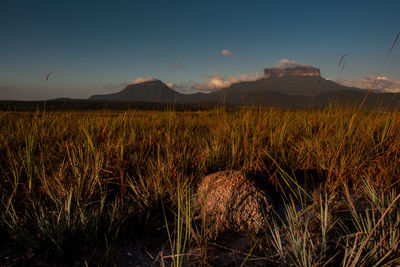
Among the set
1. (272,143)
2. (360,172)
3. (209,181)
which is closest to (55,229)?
(209,181)

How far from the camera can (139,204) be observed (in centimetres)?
125

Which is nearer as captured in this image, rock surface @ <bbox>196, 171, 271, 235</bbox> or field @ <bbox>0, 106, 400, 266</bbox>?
field @ <bbox>0, 106, 400, 266</bbox>

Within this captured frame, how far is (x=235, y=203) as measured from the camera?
1.21 metres

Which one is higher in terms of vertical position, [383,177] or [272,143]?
[272,143]

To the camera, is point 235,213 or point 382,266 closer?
point 382,266

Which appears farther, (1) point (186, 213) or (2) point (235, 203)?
(2) point (235, 203)

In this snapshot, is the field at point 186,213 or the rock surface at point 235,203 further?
the rock surface at point 235,203

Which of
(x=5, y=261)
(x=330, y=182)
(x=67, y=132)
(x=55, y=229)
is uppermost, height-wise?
(x=67, y=132)

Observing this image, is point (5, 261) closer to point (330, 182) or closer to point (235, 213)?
point (235, 213)

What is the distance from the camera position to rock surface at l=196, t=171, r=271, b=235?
1140 mm

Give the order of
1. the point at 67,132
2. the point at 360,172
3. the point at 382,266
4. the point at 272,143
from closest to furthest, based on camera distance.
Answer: the point at 382,266, the point at 360,172, the point at 272,143, the point at 67,132

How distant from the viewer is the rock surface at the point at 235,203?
3.74ft

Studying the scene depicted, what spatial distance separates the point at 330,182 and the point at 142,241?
1369 millimetres

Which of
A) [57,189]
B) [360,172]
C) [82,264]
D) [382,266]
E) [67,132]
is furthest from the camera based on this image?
[67,132]
